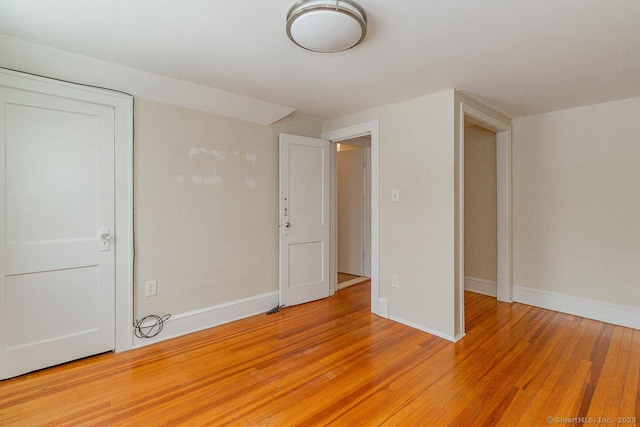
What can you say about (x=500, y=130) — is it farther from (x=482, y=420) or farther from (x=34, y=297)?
(x=34, y=297)

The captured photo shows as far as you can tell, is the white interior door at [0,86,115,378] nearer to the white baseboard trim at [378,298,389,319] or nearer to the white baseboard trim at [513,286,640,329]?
the white baseboard trim at [378,298,389,319]

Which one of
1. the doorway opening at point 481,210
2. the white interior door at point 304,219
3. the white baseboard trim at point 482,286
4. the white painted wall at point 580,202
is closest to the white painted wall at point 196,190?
the white interior door at point 304,219

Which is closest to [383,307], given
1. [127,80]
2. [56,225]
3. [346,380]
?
[346,380]

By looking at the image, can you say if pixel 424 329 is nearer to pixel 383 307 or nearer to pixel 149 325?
pixel 383 307

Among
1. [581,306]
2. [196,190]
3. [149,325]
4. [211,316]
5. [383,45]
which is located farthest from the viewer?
[581,306]

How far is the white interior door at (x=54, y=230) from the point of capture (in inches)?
78.5

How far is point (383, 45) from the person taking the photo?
1.92 m

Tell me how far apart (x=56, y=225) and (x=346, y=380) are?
2303 mm

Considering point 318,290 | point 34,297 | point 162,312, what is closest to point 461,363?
point 318,290

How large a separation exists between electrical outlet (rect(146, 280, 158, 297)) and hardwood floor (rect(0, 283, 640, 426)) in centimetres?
43

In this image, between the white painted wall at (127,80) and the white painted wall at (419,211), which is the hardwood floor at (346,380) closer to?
the white painted wall at (419,211)

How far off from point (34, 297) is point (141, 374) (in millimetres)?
908

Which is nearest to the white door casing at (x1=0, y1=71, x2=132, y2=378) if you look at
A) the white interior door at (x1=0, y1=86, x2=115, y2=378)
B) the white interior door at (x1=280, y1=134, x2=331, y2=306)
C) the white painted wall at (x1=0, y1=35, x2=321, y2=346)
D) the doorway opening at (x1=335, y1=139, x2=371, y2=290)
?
the white interior door at (x1=0, y1=86, x2=115, y2=378)

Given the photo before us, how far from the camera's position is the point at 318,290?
12.2ft
